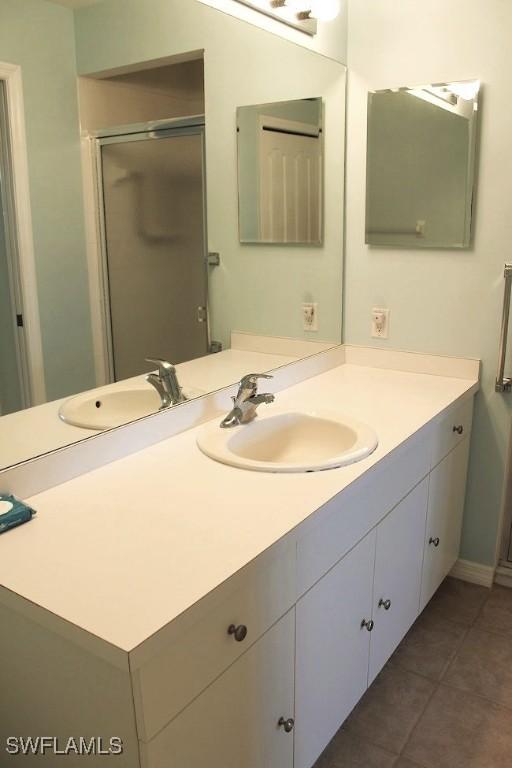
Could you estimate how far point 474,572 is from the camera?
246cm

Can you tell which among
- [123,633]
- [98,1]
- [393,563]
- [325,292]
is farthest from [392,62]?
[123,633]

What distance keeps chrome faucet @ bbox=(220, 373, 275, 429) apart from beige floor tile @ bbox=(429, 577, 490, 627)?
110cm

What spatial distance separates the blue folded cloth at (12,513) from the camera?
1231mm

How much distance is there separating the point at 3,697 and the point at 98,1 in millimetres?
1453

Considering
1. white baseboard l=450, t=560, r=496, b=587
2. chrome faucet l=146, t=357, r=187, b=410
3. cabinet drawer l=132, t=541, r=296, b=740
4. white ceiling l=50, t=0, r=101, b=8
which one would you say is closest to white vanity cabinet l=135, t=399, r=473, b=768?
cabinet drawer l=132, t=541, r=296, b=740

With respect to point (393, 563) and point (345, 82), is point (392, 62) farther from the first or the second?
point (393, 563)

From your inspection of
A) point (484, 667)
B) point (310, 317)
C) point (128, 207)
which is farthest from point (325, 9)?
point (484, 667)

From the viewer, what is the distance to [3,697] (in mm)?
1225

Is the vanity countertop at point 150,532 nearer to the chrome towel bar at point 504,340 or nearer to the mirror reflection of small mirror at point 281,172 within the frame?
the chrome towel bar at point 504,340

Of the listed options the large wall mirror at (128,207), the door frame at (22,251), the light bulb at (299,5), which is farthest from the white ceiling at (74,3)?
the light bulb at (299,5)

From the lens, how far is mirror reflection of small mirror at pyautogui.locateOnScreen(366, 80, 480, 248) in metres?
2.13

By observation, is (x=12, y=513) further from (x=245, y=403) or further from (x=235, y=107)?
(x=235, y=107)

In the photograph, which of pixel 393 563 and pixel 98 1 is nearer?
pixel 98 1

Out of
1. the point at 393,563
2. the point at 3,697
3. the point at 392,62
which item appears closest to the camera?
the point at 3,697
